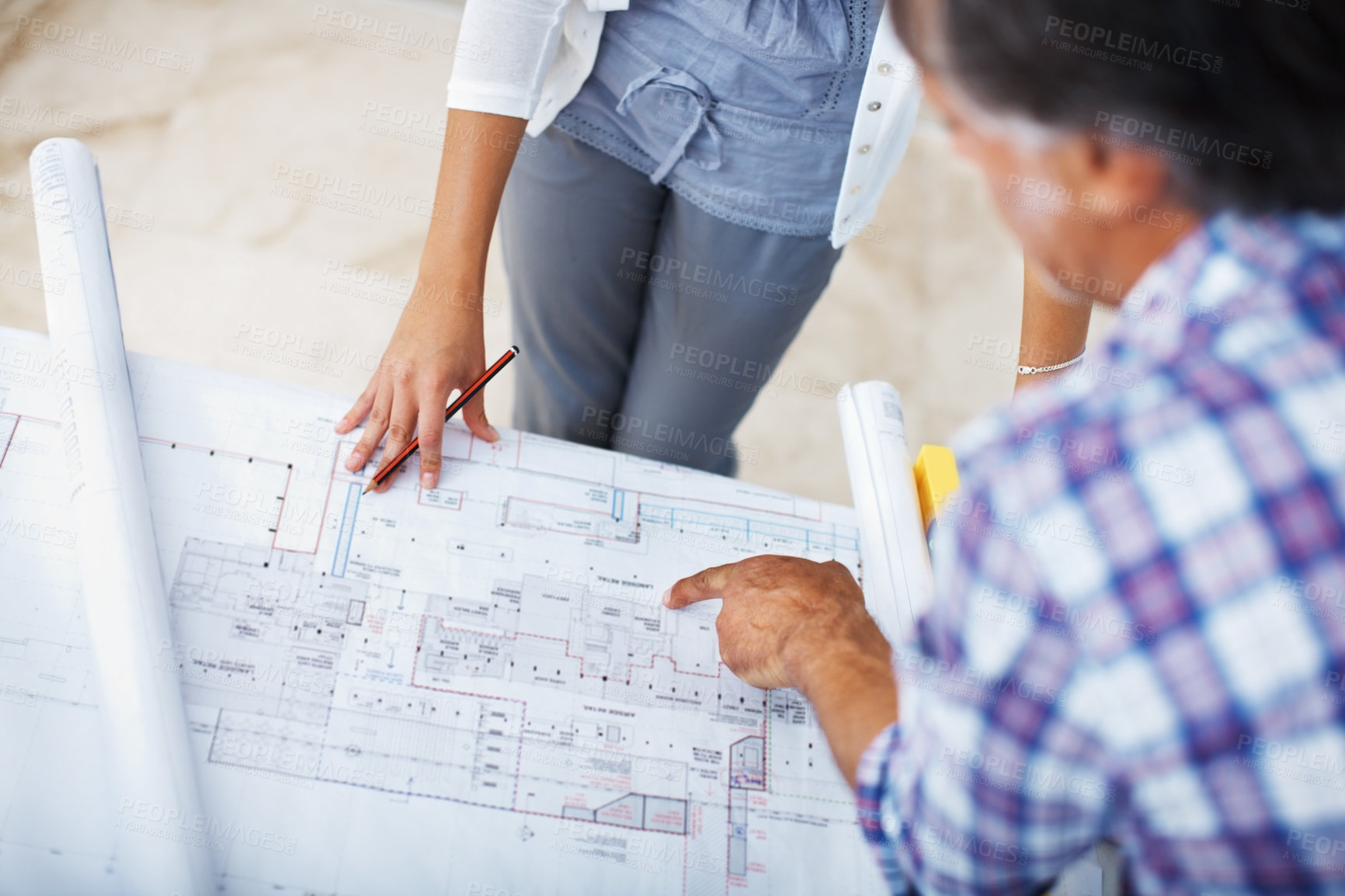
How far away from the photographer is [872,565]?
3.41 ft

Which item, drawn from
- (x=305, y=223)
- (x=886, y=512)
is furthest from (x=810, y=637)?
(x=305, y=223)

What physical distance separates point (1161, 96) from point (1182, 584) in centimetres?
25

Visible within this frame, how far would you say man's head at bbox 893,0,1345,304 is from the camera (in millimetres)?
480

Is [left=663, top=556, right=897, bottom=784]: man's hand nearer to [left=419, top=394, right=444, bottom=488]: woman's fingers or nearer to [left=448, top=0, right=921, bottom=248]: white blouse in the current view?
[left=419, top=394, right=444, bottom=488]: woman's fingers

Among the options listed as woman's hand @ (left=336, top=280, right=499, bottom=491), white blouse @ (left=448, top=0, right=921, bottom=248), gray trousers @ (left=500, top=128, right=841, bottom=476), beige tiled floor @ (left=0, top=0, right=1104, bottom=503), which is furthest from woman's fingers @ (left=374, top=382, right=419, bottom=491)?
beige tiled floor @ (left=0, top=0, right=1104, bottom=503)

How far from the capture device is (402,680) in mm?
897

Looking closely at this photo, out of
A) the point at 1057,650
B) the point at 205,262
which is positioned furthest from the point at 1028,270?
the point at 205,262

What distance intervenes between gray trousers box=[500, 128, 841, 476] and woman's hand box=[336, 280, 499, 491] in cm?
33

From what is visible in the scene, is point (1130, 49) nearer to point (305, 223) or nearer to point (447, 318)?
point (447, 318)

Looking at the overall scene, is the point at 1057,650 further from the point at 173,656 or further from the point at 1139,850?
the point at 173,656

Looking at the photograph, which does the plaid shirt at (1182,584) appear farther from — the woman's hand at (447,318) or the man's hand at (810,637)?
the woman's hand at (447,318)

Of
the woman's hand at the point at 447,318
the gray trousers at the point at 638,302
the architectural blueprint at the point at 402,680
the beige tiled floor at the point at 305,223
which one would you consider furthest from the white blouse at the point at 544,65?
the beige tiled floor at the point at 305,223

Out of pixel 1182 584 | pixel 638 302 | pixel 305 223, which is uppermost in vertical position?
pixel 1182 584

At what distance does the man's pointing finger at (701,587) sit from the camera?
969 mm
